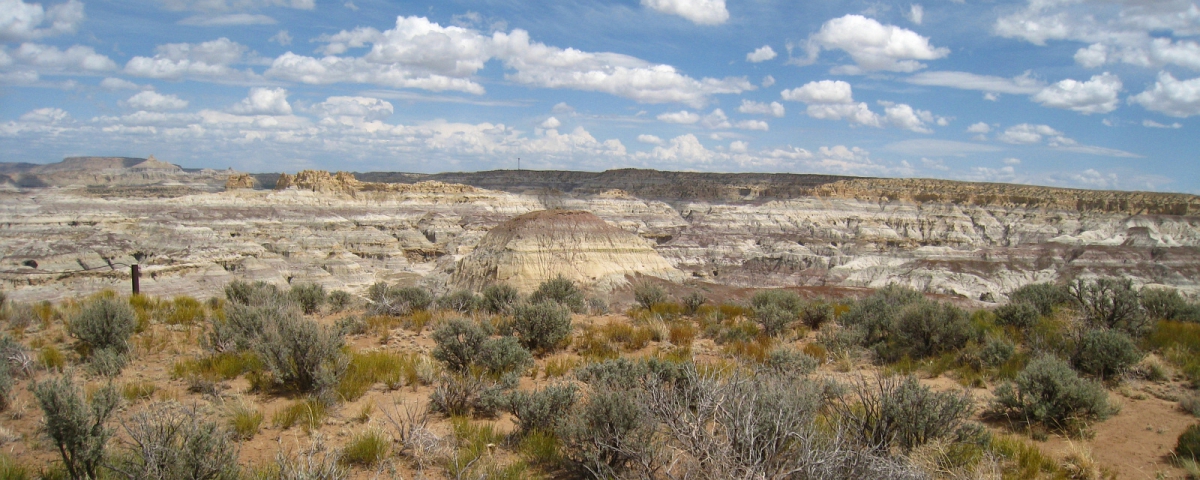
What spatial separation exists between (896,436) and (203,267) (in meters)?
45.6

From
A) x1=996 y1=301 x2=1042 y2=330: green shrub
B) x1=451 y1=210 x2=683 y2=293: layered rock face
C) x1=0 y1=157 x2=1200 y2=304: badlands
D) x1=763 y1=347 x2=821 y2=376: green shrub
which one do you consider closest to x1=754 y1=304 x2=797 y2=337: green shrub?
x1=763 y1=347 x2=821 y2=376: green shrub

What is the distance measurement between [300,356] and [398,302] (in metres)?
5.57

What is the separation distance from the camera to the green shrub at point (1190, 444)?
14.8 ft

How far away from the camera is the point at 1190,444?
461cm

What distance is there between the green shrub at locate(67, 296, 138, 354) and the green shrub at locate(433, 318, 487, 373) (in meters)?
3.98

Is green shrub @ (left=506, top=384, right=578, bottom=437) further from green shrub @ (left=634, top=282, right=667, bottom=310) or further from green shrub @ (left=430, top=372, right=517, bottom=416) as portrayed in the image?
green shrub @ (left=634, top=282, right=667, bottom=310)

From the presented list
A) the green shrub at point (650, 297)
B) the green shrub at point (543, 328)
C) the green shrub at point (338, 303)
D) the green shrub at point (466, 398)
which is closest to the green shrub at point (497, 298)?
the green shrub at point (543, 328)

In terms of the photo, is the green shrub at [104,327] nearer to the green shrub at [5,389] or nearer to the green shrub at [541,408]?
the green shrub at [5,389]

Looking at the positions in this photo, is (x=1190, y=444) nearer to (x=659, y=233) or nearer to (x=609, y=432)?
(x=609, y=432)

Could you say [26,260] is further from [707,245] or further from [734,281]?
[707,245]

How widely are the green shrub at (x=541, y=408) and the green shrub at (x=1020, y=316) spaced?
318 inches

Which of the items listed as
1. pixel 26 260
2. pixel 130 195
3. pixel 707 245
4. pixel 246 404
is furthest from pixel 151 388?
pixel 130 195

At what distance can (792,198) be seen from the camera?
231 feet

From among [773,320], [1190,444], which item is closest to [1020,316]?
[773,320]
